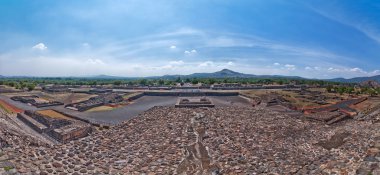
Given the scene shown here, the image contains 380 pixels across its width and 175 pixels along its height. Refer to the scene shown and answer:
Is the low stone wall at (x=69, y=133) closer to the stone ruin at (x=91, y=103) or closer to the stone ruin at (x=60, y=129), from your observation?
the stone ruin at (x=60, y=129)

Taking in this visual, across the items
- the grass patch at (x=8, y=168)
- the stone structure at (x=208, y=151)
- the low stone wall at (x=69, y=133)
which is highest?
the grass patch at (x=8, y=168)

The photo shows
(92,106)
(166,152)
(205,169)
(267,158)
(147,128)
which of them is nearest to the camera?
(205,169)

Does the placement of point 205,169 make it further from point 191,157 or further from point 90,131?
point 90,131

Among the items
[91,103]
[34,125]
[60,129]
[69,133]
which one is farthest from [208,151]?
[91,103]

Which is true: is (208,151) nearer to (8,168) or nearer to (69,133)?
(8,168)

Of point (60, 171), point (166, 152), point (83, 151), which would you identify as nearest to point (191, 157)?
point (166, 152)

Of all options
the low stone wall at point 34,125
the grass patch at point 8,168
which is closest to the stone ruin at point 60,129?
the low stone wall at point 34,125

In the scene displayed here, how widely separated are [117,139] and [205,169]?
7662mm

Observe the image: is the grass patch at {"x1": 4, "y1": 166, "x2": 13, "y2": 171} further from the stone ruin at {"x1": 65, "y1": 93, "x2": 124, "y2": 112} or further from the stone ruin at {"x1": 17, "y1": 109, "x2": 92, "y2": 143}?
the stone ruin at {"x1": 65, "y1": 93, "x2": 124, "y2": 112}

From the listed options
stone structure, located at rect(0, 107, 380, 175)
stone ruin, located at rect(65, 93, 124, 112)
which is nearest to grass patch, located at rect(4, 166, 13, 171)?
stone structure, located at rect(0, 107, 380, 175)

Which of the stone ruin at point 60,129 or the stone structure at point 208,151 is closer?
the stone structure at point 208,151

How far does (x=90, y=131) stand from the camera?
22891 millimetres

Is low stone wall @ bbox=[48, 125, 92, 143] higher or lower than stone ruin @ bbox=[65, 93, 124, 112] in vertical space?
lower

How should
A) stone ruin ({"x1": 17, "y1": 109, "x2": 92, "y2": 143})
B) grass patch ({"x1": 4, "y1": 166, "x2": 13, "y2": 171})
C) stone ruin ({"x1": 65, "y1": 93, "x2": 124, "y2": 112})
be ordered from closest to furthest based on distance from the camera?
1. grass patch ({"x1": 4, "y1": 166, "x2": 13, "y2": 171})
2. stone ruin ({"x1": 17, "y1": 109, "x2": 92, "y2": 143})
3. stone ruin ({"x1": 65, "y1": 93, "x2": 124, "y2": 112})
